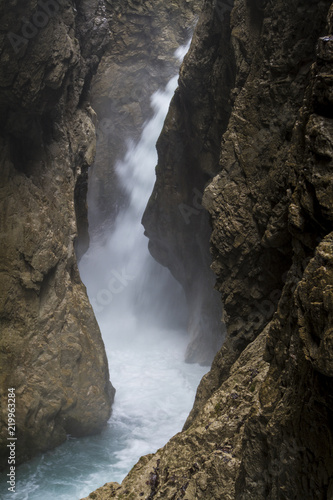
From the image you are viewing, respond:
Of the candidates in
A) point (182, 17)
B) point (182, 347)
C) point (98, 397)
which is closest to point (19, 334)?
point (98, 397)

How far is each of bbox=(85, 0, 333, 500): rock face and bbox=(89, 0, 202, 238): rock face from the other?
1300 centimetres

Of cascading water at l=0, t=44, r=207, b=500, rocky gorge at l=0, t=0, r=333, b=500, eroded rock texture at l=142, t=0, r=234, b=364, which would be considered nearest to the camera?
rocky gorge at l=0, t=0, r=333, b=500

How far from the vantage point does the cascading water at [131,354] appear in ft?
33.8

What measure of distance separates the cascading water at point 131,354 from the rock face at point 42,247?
69 centimetres

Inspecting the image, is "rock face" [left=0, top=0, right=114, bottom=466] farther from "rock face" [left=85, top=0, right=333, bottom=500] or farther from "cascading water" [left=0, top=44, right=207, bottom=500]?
"rock face" [left=85, top=0, right=333, bottom=500]

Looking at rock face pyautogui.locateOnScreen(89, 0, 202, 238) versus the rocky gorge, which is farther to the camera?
rock face pyautogui.locateOnScreen(89, 0, 202, 238)

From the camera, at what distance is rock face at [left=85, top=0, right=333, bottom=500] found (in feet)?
10.0

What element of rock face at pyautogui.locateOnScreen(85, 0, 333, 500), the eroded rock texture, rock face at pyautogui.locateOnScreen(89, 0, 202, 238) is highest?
rock face at pyautogui.locateOnScreen(89, 0, 202, 238)

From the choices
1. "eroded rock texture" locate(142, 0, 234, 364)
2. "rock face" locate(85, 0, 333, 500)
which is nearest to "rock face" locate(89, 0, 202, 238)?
"eroded rock texture" locate(142, 0, 234, 364)

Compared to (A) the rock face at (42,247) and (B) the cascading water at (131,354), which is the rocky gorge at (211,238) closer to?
(A) the rock face at (42,247)

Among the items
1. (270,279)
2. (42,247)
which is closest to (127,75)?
(42,247)

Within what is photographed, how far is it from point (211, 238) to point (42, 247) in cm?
504

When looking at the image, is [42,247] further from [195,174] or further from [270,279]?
[270,279]

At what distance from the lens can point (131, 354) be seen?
60.7 feet
